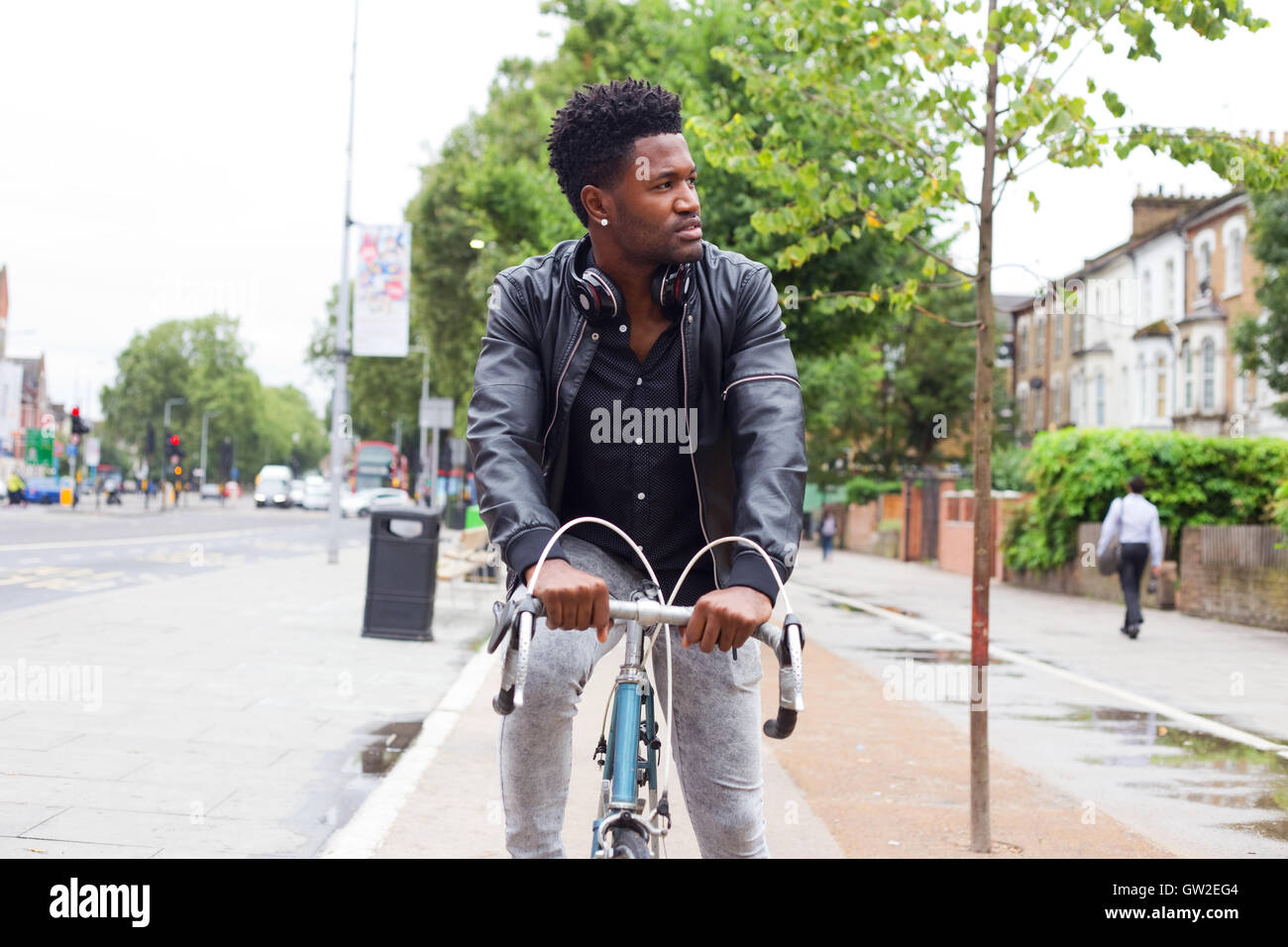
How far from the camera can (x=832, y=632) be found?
51.0ft

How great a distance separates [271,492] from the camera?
279ft

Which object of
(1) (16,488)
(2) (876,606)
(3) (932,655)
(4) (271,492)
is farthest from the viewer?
(4) (271,492)

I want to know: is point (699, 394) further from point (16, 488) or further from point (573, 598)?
point (16, 488)

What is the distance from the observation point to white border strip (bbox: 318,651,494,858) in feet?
15.9

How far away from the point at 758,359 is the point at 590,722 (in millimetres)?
5510

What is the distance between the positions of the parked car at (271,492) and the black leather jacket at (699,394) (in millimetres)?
→ 83833

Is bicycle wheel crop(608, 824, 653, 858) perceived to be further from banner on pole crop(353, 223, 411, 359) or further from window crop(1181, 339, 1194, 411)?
window crop(1181, 339, 1194, 411)

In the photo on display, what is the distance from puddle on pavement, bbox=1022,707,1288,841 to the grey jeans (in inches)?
143

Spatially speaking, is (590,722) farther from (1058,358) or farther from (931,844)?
(1058,358)

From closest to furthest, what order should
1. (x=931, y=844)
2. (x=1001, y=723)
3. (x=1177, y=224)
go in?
1. (x=931, y=844)
2. (x=1001, y=723)
3. (x=1177, y=224)

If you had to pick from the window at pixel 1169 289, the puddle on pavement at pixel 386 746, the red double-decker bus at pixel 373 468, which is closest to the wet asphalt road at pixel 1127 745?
the puddle on pavement at pixel 386 746

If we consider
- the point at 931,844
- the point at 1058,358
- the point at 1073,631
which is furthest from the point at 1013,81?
the point at 1058,358

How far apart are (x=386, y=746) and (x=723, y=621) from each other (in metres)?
5.15

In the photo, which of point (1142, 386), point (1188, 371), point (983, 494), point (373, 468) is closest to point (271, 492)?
point (373, 468)
